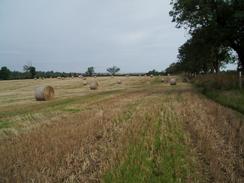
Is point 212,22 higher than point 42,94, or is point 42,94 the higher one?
point 212,22

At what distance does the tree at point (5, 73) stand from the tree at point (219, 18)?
236 feet

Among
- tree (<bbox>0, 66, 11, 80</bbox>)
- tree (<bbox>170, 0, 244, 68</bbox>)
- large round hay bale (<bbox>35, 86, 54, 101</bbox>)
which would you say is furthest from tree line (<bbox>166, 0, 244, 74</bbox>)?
tree (<bbox>0, 66, 11, 80</bbox>)

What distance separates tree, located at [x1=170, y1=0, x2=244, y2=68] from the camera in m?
28.1

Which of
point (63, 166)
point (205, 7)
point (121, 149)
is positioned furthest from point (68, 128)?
point (205, 7)

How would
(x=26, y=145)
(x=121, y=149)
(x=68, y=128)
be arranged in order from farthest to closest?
(x=68, y=128) → (x=26, y=145) → (x=121, y=149)

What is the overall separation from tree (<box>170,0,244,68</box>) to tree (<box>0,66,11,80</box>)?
236ft

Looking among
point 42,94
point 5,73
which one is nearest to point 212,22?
point 42,94

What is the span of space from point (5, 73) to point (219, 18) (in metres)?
77.3

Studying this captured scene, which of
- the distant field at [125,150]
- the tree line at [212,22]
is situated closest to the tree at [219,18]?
the tree line at [212,22]

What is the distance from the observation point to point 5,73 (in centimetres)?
9794

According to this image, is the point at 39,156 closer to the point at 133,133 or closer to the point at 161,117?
the point at 133,133

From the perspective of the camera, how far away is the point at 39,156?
25.9ft

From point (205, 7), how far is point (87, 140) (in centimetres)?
2127

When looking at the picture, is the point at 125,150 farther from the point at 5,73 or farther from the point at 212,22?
the point at 5,73
